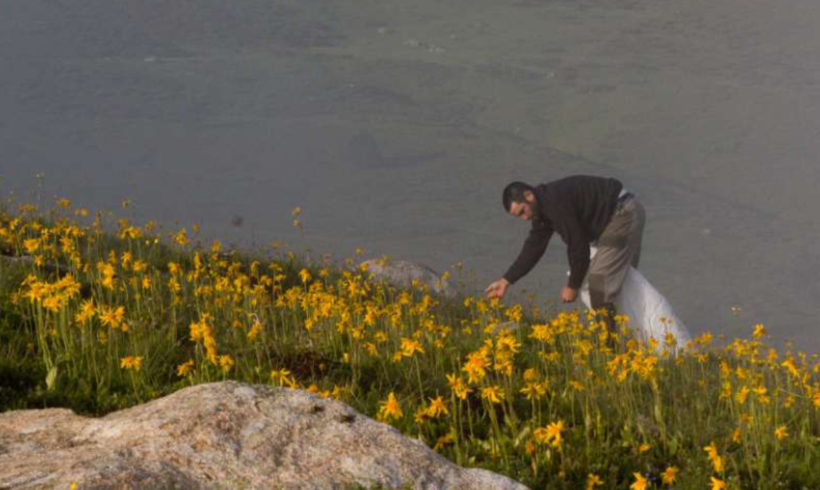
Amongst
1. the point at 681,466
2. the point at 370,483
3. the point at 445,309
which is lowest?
the point at 445,309

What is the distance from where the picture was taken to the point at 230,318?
8.20 m

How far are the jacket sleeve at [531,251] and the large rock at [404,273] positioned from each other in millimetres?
3765

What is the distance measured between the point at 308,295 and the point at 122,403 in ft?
7.62

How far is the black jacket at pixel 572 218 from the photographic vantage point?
11.1 m

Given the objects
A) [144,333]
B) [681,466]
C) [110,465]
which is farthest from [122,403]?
[681,466]

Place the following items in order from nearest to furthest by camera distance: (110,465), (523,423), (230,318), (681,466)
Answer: (110,465) → (681,466) → (523,423) → (230,318)

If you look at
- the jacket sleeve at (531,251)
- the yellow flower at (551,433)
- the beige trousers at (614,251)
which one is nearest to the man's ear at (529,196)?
the jacket sleeve at (531,251)

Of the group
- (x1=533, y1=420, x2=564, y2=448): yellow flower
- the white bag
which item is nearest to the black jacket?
the white bag

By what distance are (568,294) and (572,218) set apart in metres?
0.92

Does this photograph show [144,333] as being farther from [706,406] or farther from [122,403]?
[706,406]

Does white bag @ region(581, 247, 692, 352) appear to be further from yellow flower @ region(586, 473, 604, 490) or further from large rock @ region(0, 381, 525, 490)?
large rock @ region(0, 381, 525, 490)

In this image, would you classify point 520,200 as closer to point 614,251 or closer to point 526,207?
point 526,207

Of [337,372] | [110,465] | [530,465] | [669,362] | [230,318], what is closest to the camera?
[110,465]

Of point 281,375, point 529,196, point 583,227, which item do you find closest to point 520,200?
point 529,196
